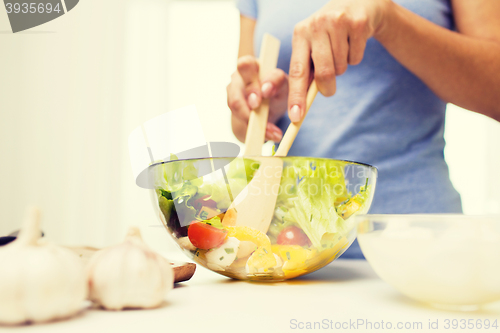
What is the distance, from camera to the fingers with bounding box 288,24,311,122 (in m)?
0.66

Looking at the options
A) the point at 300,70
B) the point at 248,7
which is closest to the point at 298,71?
the point at 300,70

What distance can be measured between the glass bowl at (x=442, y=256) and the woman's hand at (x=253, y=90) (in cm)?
41

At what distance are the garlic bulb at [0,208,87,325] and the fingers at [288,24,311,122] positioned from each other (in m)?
0.45

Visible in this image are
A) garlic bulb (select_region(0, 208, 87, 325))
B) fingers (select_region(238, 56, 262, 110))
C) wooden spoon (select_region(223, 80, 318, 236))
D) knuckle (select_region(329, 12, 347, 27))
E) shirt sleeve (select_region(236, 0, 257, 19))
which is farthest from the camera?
shirt sleeve (select_region(236, 0, 257, 19))

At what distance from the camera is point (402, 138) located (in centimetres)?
99

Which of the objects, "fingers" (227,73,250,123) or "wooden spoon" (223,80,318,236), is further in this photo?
"fingers" (227,73,250,123)

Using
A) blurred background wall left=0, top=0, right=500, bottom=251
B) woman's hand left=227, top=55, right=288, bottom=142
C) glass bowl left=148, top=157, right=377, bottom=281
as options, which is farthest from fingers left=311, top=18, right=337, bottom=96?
blurred background wall left=0, top=0, right=500, bottom=251

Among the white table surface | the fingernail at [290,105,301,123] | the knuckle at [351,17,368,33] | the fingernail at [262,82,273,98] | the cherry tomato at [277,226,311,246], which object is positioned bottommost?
the white table surface

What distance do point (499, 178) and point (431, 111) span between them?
295 centimetres

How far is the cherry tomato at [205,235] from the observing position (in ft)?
1.56

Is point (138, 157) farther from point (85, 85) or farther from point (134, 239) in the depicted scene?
point (85, 85)

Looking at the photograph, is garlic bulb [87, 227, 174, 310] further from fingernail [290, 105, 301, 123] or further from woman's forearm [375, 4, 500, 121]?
woman's forearm [375, 4, 500, 121]

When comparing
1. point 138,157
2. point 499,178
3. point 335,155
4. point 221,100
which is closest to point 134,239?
point 138,157

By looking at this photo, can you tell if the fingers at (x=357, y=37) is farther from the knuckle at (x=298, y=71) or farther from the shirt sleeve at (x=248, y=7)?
the shirt sleeve at (x=248, y=7)
